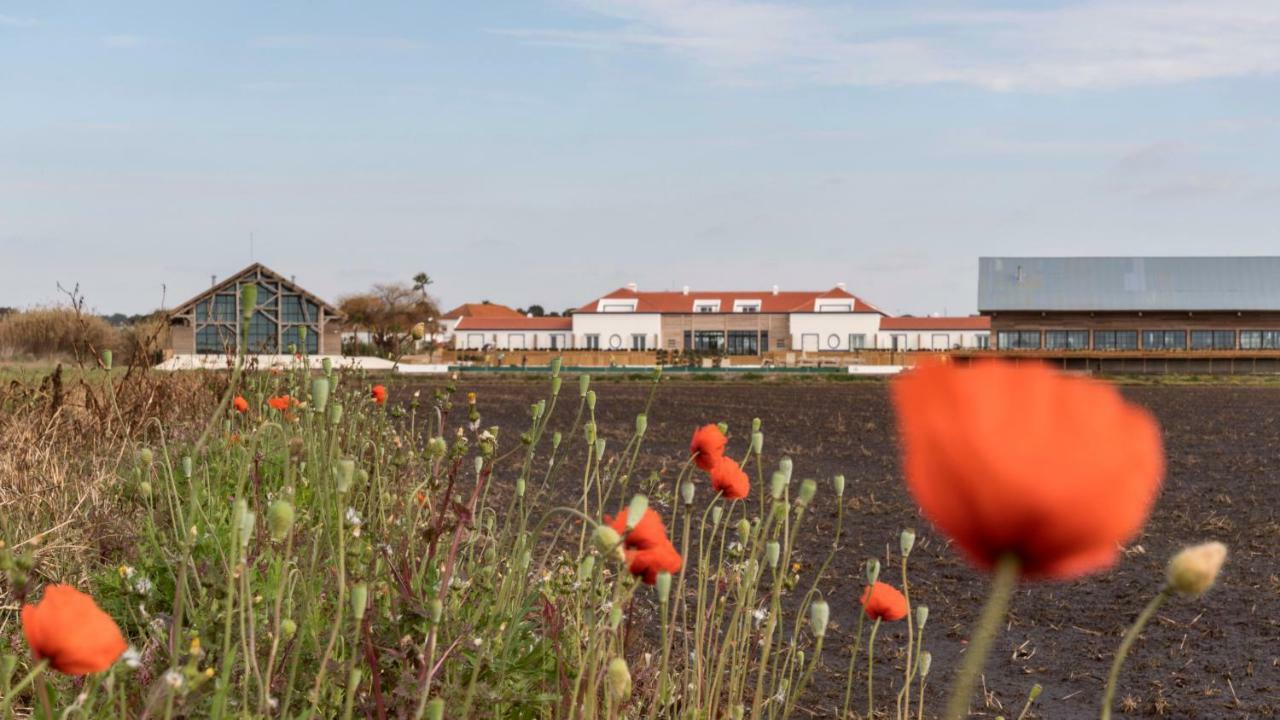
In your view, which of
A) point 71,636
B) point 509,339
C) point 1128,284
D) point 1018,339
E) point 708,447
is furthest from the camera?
point 509,339

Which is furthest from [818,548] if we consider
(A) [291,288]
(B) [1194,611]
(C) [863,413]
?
(A) [291,288]

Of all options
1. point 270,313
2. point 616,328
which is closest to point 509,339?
point 616,328

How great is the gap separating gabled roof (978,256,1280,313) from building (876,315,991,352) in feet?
40.7

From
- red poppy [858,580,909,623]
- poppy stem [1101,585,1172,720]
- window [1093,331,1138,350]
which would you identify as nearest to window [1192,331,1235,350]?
window [1093,331,1138,350]

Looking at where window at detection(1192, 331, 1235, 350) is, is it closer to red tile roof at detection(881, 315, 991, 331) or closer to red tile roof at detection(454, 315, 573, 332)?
red tile roof at detection(881, 315, 991, 331)

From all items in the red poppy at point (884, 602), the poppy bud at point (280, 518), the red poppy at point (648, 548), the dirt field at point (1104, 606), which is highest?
the poppy bud at point (280, 518)

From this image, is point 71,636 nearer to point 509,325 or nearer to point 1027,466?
point 1027,466

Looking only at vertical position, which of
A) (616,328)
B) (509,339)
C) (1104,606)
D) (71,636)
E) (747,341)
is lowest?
(1104,606)

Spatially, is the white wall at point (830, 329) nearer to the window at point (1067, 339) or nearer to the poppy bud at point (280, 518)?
the window at point (1067, 339)

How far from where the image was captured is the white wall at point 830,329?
62.6 metres

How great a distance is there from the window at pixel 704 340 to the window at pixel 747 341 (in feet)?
1.84

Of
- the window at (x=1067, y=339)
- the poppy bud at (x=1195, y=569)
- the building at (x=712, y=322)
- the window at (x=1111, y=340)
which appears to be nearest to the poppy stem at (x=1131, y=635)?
the poppy bud at (x=1195, y=569)

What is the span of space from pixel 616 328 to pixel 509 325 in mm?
6789

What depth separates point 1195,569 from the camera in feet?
1.98
